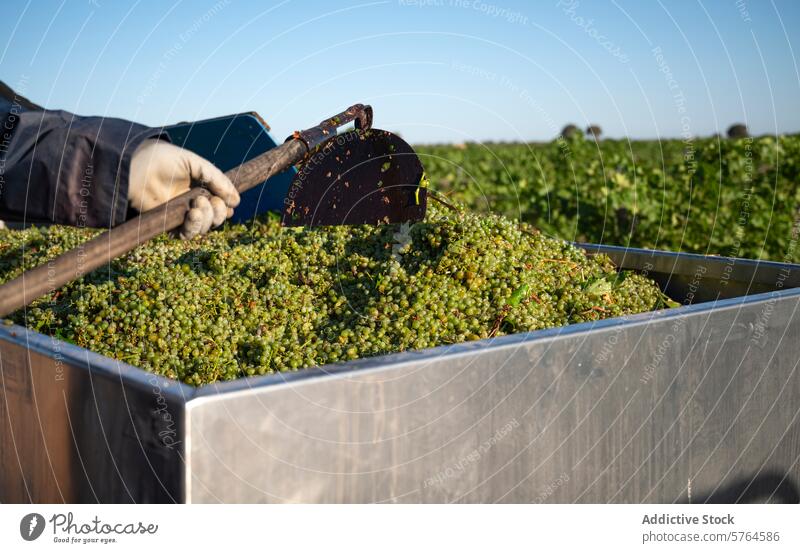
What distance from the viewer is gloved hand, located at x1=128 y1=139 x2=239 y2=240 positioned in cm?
232

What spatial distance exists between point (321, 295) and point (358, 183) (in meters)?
0.49

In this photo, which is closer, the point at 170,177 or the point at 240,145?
the point at 170,177

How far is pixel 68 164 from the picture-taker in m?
2.23

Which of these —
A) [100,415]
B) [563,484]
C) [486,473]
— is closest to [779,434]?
[563,484]

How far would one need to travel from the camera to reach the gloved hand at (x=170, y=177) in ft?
7.62

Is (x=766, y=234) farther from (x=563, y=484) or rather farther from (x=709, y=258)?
(x=563, y=484)

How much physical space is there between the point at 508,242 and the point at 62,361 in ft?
6.28

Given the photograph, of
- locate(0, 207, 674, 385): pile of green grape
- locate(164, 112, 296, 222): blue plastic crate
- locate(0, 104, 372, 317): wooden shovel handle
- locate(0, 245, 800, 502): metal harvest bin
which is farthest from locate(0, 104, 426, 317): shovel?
locate(164, 112, 296, 222): blue plastic crate

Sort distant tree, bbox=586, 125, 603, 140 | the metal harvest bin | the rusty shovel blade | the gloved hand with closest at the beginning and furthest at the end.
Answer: the metal harvest bin, the gloved hand, the rusty shovel blade, distant tree, bbox=586, 125, 603, 140

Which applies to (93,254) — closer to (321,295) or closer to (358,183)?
(321,295)

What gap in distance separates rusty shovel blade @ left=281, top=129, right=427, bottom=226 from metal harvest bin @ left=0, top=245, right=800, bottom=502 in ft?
3.69

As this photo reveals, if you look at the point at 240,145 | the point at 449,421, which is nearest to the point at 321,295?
the point at 449,421

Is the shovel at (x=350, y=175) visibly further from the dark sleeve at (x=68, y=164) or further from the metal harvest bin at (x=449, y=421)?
the metal harvest bin at (x=449, y=421)

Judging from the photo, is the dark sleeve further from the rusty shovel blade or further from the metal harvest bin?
the rusty shovel blade
